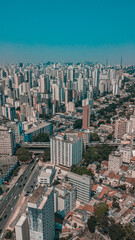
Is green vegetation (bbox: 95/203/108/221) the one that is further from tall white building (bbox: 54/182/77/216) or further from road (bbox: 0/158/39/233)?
road (bbox: 0/158/39/233)

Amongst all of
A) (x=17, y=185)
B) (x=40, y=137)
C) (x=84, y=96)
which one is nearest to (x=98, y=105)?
(x=84, y=96)

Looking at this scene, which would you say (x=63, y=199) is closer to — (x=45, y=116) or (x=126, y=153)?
(x=126, y=153)

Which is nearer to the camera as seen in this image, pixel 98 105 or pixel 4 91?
pixel 98 105

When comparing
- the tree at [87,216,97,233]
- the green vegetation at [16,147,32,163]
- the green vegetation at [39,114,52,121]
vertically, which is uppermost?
the green vegetation at [39,114,52,121]

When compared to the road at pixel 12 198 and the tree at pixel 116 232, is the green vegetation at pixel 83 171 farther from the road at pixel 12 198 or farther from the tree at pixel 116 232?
the tree at pixel 116 232

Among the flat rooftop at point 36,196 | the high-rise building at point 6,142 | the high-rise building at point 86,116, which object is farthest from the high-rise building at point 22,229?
the high-rise building at point 86,116

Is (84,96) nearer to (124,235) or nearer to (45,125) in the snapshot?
(45,125)

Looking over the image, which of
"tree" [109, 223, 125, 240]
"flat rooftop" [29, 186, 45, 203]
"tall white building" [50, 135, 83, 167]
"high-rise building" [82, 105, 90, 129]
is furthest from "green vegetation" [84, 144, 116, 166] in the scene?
"flat rooftop" [29, 186, 45, 203]
